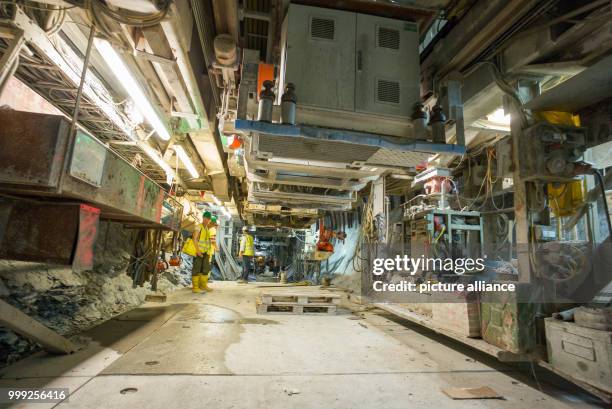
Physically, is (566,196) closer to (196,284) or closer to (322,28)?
(322,28)

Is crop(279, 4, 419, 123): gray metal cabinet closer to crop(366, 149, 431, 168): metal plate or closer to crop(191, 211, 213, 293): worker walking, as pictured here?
crop(366, 149, 431, 168): metal plate

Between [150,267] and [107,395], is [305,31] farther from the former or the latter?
[150,267]

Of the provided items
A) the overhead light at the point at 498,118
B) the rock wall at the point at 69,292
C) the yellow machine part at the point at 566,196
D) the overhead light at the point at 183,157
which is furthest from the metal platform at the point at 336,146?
the overhead light at the point at 183,157

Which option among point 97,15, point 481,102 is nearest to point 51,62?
point 97,15

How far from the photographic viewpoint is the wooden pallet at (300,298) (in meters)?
5.74

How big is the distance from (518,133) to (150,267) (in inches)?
229

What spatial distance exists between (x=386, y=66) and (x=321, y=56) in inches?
31.1

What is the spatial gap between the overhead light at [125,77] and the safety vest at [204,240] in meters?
4.57

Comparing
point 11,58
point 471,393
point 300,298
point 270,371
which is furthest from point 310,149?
point 300,298

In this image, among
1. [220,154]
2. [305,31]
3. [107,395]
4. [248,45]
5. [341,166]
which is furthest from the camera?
[220,154]

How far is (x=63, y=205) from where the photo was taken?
7.84 feet

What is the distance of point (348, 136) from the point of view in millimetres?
3164

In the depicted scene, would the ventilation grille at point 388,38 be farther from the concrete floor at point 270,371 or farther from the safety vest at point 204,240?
the safety vest at point 204,240

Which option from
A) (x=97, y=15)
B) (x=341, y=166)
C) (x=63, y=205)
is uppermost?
(x=97, y=15)
